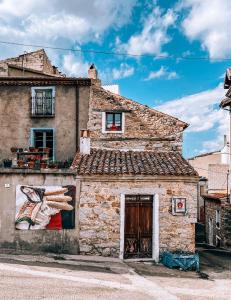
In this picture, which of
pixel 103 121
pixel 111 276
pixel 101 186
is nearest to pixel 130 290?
pixel 111 276

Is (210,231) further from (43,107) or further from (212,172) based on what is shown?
(43,107)

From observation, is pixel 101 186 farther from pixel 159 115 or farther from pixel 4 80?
pixel 4 80

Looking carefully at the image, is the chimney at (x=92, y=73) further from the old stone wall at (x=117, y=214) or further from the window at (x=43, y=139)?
the old stone wall at (x=117, y=214)

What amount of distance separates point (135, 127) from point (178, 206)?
22.7 ft

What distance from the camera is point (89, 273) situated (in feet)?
38.5

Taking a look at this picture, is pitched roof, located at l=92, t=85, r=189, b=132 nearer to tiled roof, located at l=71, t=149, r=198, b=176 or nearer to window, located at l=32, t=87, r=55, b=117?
window, located at l=32, t=87, r=55, b=117

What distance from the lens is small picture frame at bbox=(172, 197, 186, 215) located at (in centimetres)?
1427

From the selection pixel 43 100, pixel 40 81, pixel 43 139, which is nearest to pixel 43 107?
pixel 43 100

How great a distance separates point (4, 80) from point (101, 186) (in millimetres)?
10598

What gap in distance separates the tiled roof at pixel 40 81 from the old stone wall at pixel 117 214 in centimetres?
871

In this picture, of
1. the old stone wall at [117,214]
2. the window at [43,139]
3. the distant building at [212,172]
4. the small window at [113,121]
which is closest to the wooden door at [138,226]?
the old stone wall at [117,214]

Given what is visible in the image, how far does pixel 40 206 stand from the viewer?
46.2 ft

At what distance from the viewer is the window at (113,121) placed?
20.0m

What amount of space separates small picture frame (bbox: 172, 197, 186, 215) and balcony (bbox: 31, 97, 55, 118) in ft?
33.4
